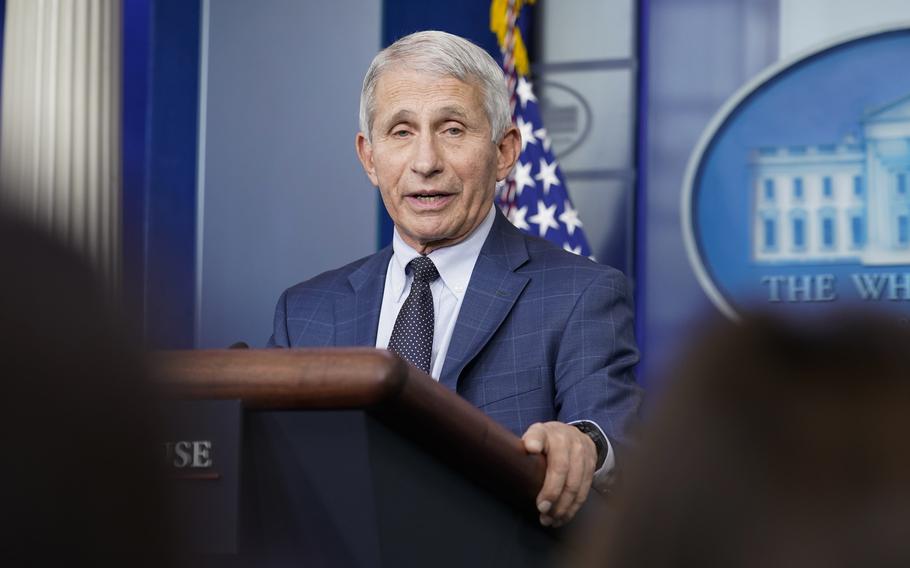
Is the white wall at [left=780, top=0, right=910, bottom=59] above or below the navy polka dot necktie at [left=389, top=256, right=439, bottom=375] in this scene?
above

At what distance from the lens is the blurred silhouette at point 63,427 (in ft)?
1.23

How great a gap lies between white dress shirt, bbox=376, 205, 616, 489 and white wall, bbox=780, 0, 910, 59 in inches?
119

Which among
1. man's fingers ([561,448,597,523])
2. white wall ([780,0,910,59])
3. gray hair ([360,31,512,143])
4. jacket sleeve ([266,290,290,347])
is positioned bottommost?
man's fingers ([561,448,597,523])

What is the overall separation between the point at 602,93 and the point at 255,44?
1378 mm

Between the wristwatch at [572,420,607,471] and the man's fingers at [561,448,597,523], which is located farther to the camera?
the wristwatch at [572,420,607,471]

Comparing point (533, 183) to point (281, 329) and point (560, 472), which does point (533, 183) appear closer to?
point (281, 329)

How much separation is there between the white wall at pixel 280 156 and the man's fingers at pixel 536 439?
3334mm

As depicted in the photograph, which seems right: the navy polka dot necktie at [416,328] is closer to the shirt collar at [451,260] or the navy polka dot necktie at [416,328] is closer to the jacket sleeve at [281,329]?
the shirt collar at [451,260]

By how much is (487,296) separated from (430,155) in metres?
0.38

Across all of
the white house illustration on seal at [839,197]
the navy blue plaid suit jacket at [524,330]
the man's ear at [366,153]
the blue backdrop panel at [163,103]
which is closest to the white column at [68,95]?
the blue backdrop panel at [163,103]

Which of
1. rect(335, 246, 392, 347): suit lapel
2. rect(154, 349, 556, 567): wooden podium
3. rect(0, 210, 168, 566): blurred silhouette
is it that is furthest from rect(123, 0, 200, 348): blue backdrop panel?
rect(0, 210, 168, 566): blurred silhouette

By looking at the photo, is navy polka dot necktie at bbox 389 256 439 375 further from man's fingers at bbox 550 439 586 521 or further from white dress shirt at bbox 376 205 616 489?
man's fingers at bbox 550 439 586 521

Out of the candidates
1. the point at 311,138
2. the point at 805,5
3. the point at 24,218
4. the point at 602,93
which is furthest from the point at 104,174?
the point at 24,218

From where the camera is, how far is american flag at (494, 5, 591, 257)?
4766mm
